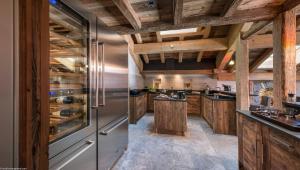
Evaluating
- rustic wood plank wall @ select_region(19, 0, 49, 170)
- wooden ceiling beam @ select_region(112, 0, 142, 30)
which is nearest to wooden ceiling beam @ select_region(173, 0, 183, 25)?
wooden ceiling beam @ select_region(112, 0, 142, 30)

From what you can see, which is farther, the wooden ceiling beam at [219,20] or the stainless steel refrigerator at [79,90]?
the wooden ceiling beam at [219,20]

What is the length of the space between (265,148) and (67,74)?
223cm

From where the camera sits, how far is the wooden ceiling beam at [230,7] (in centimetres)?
199

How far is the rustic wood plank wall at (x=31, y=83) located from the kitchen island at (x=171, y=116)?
11.2ft

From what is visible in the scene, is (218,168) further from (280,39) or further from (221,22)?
(221,22)

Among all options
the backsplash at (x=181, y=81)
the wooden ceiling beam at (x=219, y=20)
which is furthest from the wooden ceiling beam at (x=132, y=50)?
the wooden ceiling beam at (x=219, y=20)

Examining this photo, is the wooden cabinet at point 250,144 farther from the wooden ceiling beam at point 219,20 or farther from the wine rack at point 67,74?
the wine rack at point 67,74

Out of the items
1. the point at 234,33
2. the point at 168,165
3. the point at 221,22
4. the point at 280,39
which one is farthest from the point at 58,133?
the point at 234,33

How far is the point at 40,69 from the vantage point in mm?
712

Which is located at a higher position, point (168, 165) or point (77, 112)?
point (77, 112)

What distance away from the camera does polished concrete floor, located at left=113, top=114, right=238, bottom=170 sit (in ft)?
7.85

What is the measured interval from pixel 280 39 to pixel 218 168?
2153 mm

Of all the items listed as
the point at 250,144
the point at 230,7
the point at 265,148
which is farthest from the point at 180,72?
the point at 265,148

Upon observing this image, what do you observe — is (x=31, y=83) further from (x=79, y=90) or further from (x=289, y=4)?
(x=289, y=4)
